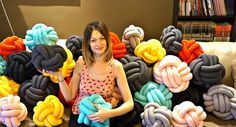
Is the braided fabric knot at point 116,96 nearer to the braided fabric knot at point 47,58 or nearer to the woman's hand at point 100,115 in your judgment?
the woman's hand at point 100,115

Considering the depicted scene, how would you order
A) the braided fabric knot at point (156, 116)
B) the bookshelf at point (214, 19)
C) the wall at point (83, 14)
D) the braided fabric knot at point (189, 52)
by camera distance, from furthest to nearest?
the bookshelf at point (214, 19), the wall at point (83, 14), the braided fabric knot at point (189, 52), the braided fabric knot at point (156, 116)

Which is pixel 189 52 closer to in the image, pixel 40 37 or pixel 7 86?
pixel 40 37

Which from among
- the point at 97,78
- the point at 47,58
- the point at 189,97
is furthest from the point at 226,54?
the point at 47,58

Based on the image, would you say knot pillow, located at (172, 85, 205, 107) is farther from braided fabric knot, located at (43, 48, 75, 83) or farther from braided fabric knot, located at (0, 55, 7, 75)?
braided fabric knot, located at (0, 55, 7, 75)

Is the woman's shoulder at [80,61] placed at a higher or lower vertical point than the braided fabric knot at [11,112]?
higher

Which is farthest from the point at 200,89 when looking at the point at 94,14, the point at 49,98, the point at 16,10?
the point at 16,10

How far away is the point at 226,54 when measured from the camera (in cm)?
171

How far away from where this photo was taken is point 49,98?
1468 mm

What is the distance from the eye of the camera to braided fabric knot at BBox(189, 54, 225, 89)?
150 cm

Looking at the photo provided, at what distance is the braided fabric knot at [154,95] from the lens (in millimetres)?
1501

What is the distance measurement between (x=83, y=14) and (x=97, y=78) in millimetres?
929

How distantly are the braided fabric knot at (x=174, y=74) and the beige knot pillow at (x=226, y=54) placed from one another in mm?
279

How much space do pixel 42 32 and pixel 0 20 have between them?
0.84 m

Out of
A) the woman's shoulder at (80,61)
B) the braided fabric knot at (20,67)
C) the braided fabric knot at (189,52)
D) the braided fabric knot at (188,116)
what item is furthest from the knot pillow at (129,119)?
the braided fabric knot at (20,67)
